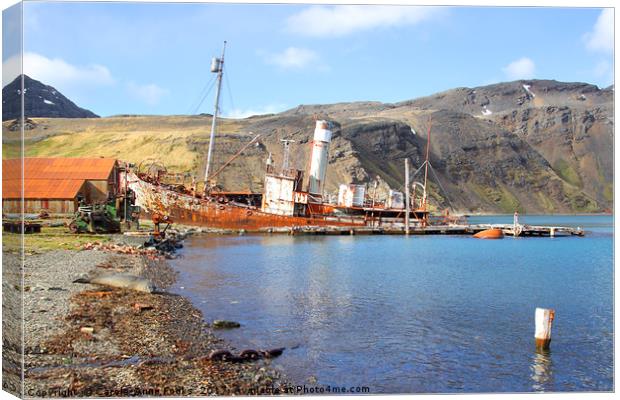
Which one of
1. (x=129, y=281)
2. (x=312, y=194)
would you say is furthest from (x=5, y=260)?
(x=312, y=194)

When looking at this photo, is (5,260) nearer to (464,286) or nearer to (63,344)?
(63,344)

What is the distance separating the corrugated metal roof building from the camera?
36750 mm

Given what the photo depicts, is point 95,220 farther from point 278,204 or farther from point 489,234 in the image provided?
point 489,234

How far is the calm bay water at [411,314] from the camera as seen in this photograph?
50.5 feet

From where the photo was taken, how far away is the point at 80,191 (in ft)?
143

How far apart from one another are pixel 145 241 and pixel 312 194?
3237cm

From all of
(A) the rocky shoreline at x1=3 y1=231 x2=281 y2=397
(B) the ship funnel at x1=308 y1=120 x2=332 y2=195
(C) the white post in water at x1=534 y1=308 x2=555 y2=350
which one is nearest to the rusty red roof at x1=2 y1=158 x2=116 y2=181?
(A) the rocky shoreline at x1=3 y1=231 x2=281 y2=397

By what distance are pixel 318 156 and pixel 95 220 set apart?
110 ft

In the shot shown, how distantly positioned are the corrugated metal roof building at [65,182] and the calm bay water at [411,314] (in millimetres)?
8200

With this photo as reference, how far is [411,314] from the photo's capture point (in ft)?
72.7

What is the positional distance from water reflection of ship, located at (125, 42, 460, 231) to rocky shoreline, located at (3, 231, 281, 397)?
123 ft

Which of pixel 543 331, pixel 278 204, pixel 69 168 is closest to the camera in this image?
pixel 543 331

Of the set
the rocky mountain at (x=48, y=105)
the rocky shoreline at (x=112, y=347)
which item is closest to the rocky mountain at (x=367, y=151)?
the rocky mountain at (x=48, y=105)

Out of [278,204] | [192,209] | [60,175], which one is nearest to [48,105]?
[192,209]
